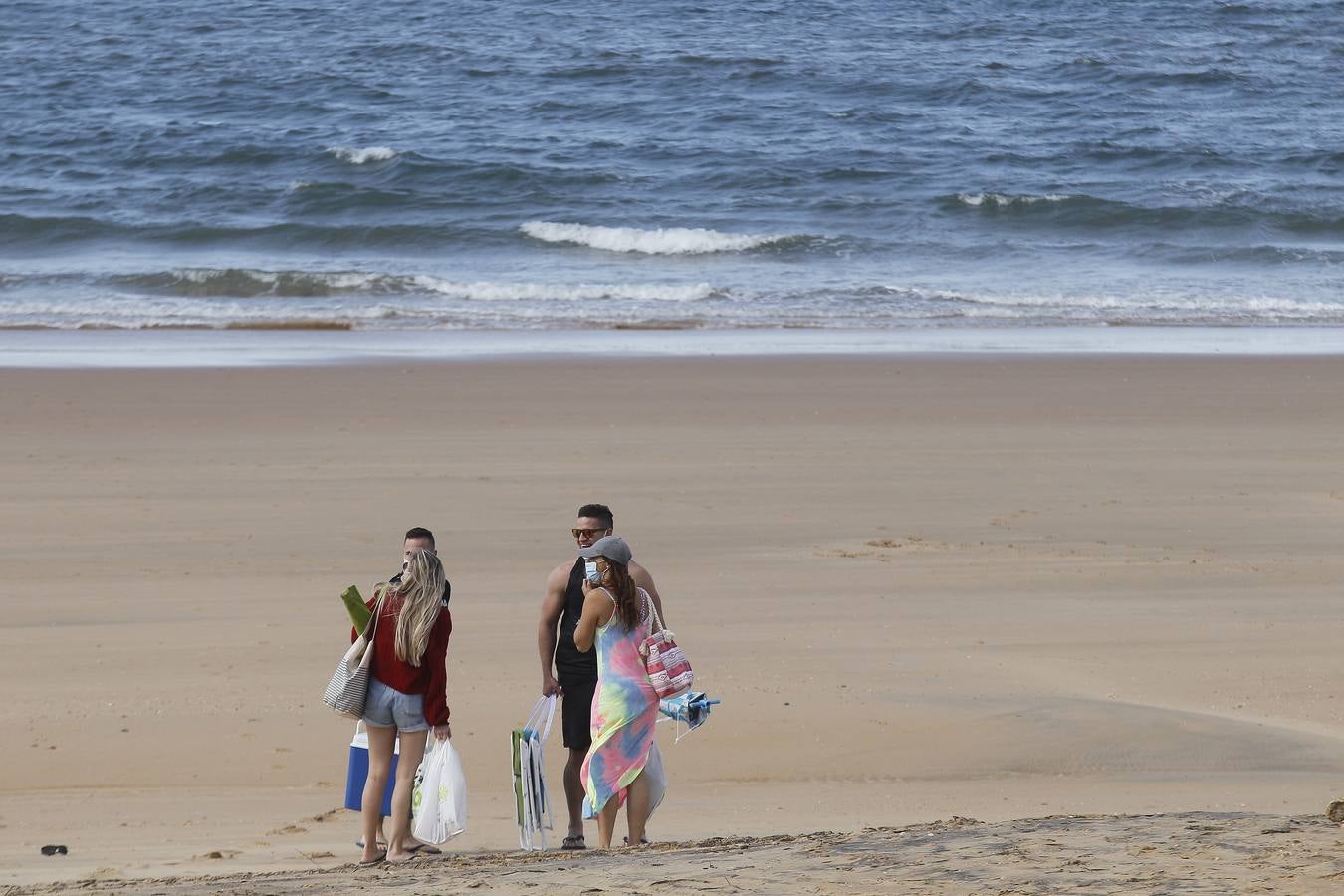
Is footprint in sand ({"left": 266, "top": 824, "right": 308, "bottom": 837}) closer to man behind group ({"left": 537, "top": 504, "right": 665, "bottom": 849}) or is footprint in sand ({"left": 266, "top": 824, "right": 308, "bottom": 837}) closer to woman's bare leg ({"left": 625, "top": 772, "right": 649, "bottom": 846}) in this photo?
man behind group ({"left": 537, "top": 504, "right": 665, "bottom": 849})

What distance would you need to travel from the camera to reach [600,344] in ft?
57.3

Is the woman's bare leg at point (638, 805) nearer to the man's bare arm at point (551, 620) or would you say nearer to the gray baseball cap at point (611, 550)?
the man's bare arm at point (551, 620)

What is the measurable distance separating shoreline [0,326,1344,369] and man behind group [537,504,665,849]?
10520mm

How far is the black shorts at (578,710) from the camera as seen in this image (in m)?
5.64

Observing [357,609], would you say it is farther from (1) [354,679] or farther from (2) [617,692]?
(2) [617,692]

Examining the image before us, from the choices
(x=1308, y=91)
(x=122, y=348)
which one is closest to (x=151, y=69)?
(x=122, y=348)

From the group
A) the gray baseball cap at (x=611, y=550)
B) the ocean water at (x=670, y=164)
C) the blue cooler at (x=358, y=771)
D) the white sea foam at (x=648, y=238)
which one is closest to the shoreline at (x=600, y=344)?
the ocean water at (x=670, y=164)

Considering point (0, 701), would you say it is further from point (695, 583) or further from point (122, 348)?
point (122, 348)

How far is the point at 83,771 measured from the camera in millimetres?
6410

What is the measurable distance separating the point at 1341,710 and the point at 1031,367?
28.2 ft

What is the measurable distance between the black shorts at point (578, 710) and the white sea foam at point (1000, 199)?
25328 mm

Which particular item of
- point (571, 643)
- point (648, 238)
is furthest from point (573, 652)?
point (648, 238)

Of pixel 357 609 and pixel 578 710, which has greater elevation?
pixel 357 609

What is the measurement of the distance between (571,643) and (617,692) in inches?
12.6
